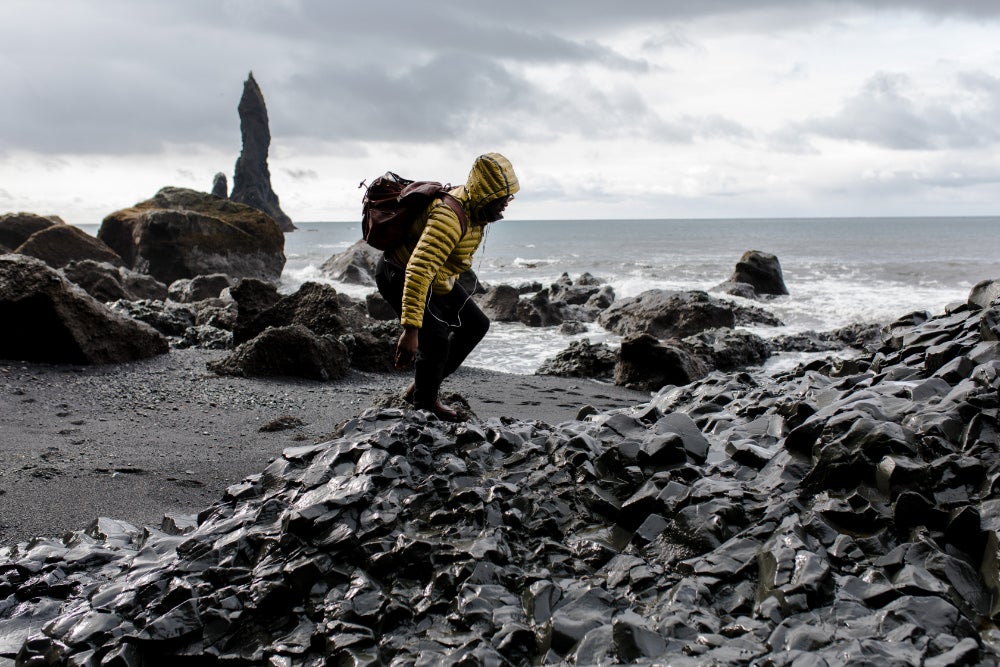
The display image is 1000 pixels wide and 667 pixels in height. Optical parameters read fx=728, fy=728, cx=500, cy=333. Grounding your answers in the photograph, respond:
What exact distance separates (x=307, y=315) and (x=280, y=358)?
1580 mm

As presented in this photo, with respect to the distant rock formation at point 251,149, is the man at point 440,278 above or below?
below

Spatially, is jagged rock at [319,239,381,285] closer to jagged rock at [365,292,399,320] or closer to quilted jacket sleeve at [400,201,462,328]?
jagged rock at [365,292,399,320]

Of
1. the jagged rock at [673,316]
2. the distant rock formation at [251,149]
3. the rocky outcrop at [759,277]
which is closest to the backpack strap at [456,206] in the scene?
the jagged rock at [673,316]

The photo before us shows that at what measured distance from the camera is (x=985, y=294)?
198 inches

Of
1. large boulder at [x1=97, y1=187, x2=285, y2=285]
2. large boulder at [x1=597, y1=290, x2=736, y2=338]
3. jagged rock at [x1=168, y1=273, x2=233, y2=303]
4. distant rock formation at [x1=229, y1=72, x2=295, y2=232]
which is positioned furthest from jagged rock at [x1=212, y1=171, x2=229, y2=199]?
large boulder at [x1=597, y1=290, x2=736, y2=338]

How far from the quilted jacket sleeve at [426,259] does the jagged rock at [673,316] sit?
8.35m

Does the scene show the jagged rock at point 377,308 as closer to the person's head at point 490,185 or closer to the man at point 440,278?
the man at point 440,278

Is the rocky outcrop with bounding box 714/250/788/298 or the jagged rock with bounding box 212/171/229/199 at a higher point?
the jagged rock with bounding box 212/171/229/199

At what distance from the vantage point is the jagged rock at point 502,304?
48.1ft

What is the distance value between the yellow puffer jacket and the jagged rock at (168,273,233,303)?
13269 mm

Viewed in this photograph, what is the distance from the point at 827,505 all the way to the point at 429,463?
63.1 inches

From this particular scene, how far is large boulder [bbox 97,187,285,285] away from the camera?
22.1 m

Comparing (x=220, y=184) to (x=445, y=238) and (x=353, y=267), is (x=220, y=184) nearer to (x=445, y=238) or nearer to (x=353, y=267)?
(x=353, y=267)

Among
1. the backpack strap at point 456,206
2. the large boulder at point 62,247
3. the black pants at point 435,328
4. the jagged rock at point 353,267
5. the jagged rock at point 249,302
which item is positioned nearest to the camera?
the backpack strap at point 456,206
